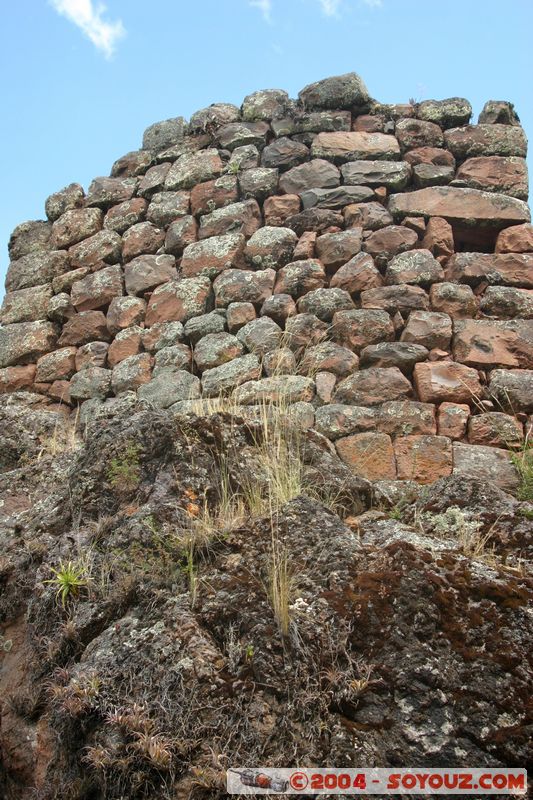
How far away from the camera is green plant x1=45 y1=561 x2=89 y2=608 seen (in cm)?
309

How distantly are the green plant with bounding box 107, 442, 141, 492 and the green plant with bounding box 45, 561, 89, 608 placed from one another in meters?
0.54

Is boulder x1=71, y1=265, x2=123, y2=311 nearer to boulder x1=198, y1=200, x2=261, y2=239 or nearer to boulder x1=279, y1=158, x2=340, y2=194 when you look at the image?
boulder x1=198, y1=200, x2=261, y2=239

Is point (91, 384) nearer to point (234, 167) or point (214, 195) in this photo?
point (214, 195)

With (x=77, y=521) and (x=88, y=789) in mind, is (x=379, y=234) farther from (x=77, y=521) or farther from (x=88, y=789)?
(x=88, y=789)

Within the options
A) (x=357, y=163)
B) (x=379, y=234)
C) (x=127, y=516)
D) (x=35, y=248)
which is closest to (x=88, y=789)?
(x=127, y=516)

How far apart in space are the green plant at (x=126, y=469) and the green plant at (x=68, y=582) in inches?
21.5

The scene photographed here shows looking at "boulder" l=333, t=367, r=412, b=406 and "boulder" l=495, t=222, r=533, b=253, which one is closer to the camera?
"boulder" l=333, t=367, r=412, b=406

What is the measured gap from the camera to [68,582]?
3.10 meters

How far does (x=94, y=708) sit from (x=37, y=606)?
0.64m

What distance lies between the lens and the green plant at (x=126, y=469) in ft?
11.9

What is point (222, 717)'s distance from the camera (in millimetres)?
2492

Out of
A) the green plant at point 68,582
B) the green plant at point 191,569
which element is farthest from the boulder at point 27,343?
the green plant at point 191,569

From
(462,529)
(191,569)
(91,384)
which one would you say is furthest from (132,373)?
(462,529)

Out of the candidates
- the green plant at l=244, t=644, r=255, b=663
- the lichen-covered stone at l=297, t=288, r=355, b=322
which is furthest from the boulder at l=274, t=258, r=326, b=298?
the green plant at l=244, t=644, r=255, b=663
